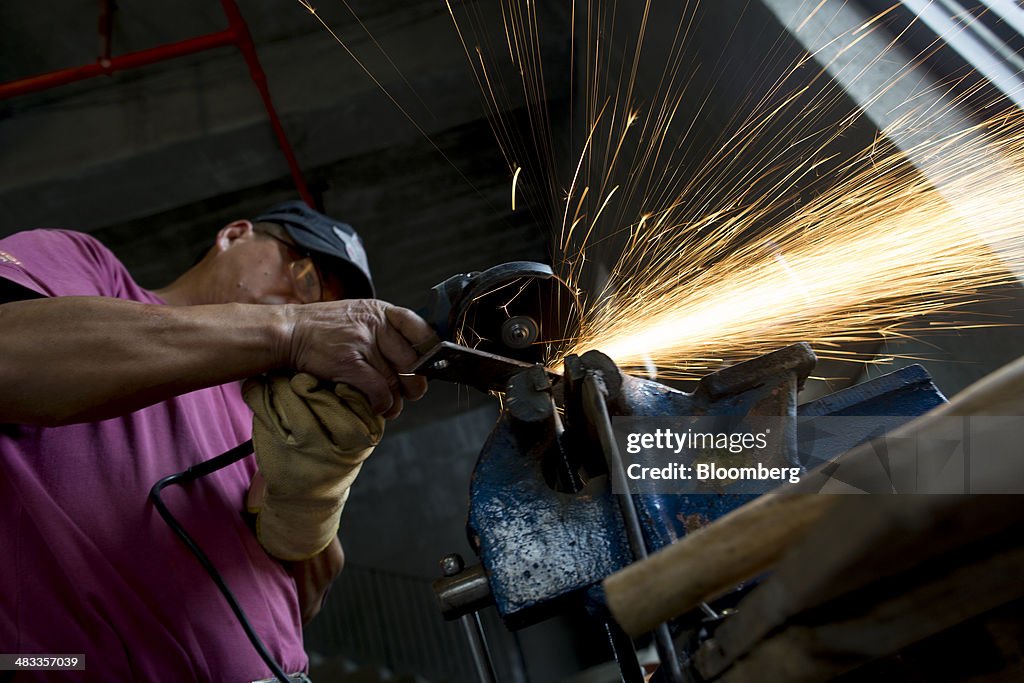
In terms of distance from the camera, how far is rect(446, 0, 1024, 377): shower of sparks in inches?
65.1

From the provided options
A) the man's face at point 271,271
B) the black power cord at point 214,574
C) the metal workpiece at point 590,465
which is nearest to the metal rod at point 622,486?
the metal workpiece at point 590,465

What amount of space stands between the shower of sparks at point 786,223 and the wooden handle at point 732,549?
1036 mm

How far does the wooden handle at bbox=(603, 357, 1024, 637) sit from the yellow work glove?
1047 mm

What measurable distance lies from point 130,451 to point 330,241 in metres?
1.14

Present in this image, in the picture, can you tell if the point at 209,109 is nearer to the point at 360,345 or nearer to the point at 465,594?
the point at 360,345

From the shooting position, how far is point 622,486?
0.99 m

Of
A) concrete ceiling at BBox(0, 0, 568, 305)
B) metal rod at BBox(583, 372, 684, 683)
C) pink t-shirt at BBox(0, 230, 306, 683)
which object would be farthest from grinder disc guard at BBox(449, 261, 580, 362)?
concrete ceiling at BBox(0, 0, 568, 305)

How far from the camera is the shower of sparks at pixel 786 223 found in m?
1.65

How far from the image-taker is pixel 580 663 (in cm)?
743

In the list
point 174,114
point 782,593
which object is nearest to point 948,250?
point 782,593

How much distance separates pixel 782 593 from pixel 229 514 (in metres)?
1.64

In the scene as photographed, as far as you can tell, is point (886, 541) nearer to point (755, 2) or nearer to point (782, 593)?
point (782, 593)

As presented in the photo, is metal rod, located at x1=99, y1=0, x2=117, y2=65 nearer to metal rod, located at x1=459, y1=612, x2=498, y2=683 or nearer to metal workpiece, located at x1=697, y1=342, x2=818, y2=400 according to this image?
metal rod, located at x1=459, y1=612, x2=498, y2=683

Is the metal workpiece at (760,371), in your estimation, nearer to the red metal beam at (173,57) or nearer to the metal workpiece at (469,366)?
the metal workpiece at (469,366)
